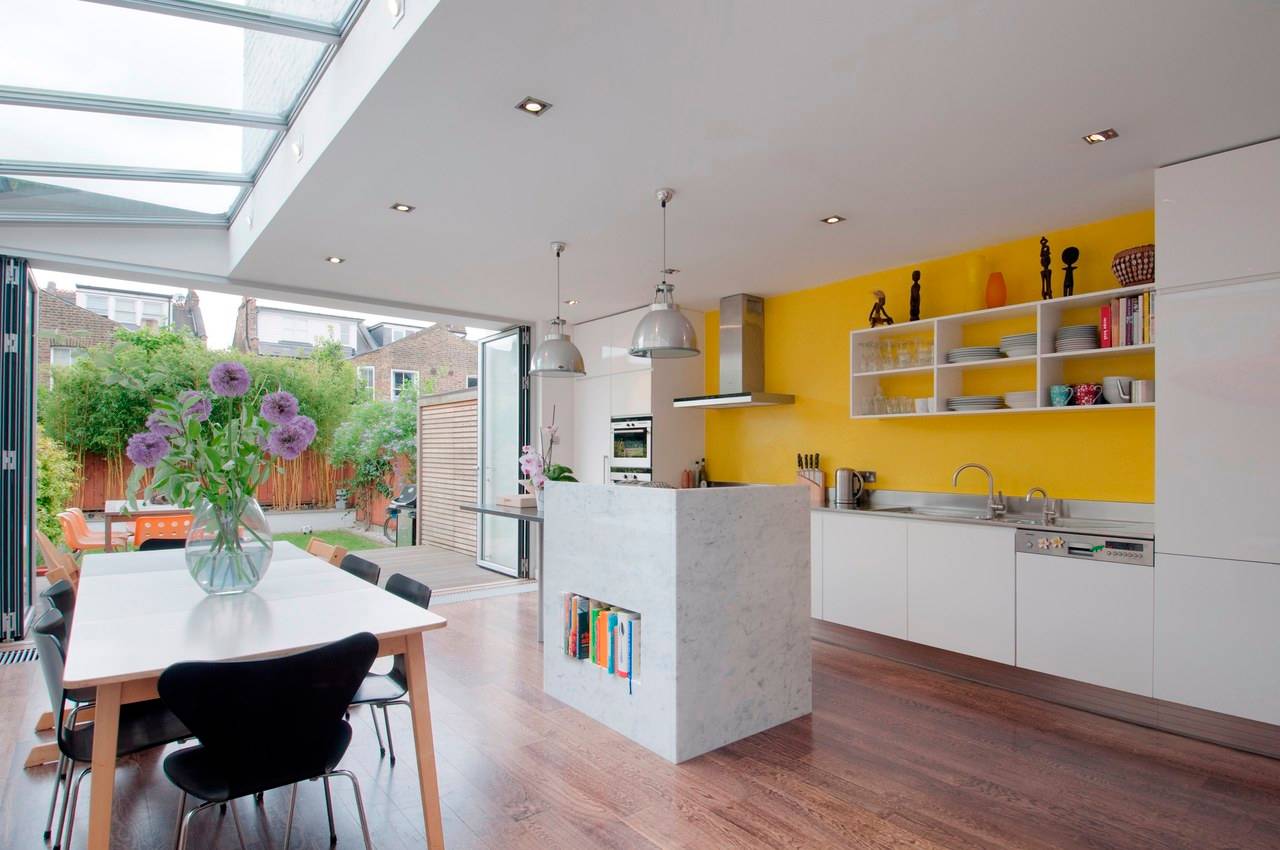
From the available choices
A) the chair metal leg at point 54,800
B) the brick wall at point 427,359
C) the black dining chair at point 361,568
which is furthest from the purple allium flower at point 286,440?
the brick wall at point 427,359

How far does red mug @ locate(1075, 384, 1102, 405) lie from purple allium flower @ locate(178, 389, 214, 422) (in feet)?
13.2

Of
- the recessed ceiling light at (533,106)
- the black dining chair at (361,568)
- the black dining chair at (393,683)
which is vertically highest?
the recessed ceiling light at (533,106)

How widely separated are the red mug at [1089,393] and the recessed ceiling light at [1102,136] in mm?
1332

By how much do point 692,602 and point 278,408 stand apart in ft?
5.68

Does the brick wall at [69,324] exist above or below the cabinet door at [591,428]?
above

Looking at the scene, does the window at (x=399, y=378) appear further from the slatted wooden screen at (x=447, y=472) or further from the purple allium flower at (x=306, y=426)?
the purple allium flower at (x=306, y=426)

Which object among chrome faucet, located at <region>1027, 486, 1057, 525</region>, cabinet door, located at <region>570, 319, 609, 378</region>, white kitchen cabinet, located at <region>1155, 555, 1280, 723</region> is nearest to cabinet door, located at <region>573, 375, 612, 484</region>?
cabinet door, located at <region>570, 319, 609, 378</region>

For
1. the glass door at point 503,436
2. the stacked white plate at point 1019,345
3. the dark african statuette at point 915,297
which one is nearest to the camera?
the stacked white plate at point 1019,345

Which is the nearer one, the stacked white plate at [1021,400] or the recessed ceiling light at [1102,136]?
the recessed ceiling light at [1102,136]

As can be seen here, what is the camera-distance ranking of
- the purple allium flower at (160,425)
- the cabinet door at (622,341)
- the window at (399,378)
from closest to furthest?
the purple allium flower at (160,425) → the cabinet door at (622,341) → the window at (399,378)

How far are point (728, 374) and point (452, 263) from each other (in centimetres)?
232

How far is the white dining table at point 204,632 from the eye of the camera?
161 cm

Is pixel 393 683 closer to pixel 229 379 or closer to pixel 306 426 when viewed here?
pixel 306 426

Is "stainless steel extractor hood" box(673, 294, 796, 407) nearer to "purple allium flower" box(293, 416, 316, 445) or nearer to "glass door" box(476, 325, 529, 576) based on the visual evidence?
"glass door" box(476, 325, 529, 576)
